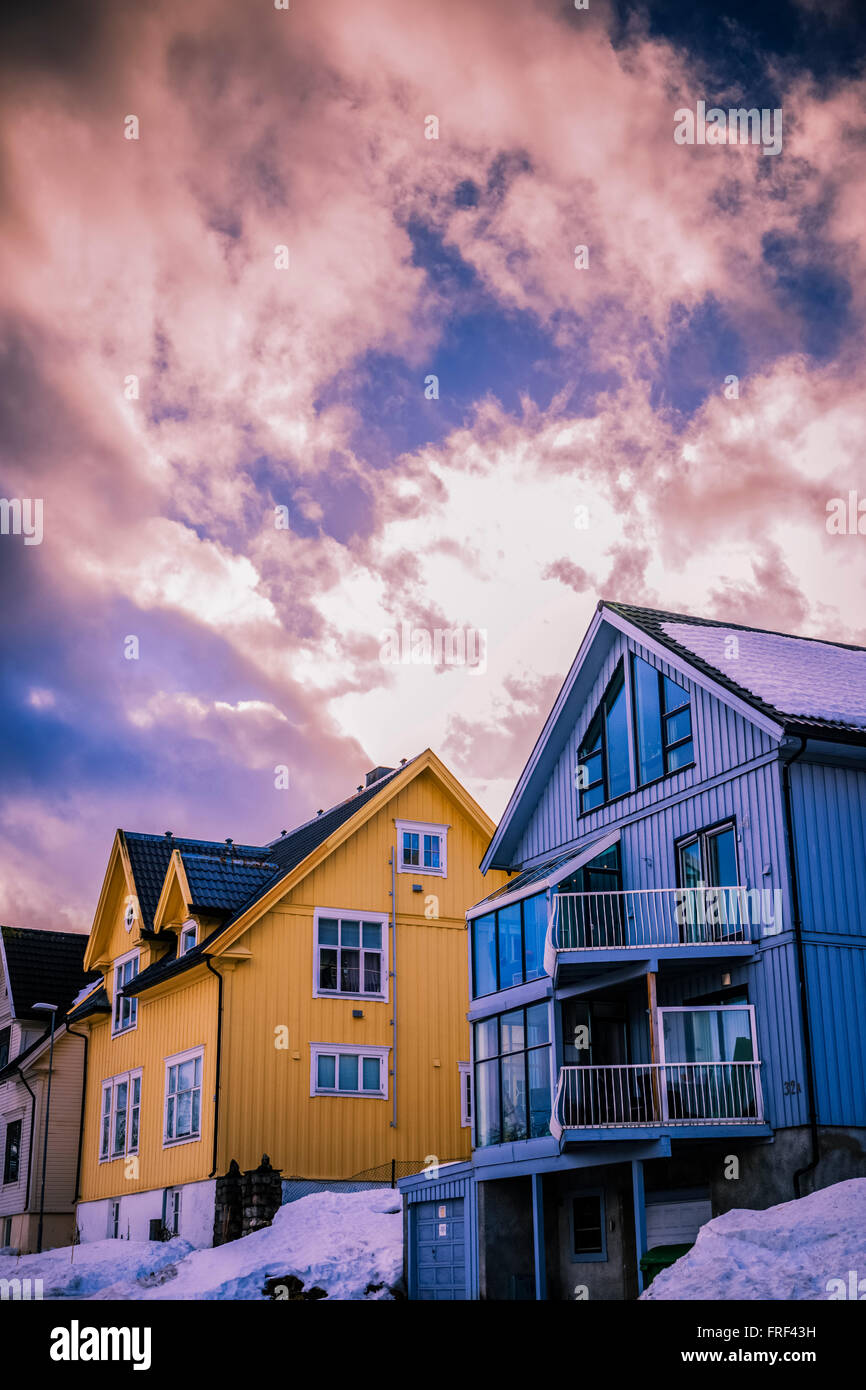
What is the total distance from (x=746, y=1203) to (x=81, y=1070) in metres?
25.0

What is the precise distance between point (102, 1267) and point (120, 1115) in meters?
7.86

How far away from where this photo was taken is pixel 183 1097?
3381cm

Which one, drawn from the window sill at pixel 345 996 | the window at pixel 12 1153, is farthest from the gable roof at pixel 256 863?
the window at pixel 12 1153

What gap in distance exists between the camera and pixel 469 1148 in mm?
34312

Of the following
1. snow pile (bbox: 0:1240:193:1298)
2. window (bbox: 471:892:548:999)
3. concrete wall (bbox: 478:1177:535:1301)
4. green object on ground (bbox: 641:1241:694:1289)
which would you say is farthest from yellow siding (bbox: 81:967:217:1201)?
green object on ground (bbox: 641:1241:694:1289)

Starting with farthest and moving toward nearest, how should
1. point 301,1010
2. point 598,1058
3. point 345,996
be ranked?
point 345,996, point 301,1010, point 598,1058

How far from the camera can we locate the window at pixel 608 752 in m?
28.4

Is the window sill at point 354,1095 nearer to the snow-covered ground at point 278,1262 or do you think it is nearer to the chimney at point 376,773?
the snow-covered ground at point 278,1262

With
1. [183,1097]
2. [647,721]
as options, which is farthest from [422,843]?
[647,721]

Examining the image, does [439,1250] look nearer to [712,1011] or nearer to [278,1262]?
[278,1262]

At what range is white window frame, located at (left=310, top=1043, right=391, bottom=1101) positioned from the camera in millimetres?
33031

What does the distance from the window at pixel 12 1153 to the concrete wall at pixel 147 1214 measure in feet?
13.7
